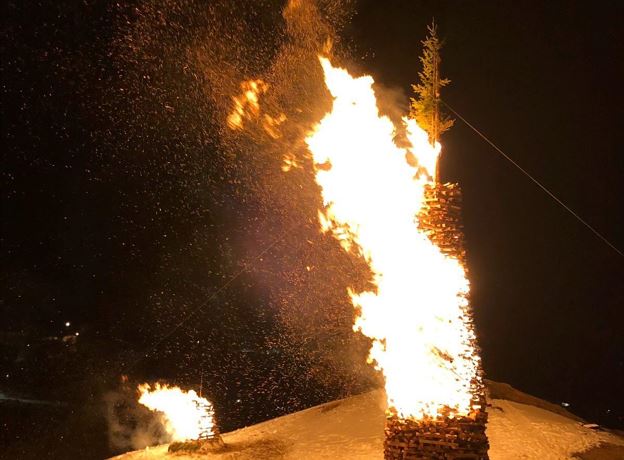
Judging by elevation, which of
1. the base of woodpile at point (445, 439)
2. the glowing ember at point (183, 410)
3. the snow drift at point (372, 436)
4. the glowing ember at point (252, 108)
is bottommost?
the base of woodpile at point (445, 439)

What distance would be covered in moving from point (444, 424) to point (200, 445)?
19.2 feet

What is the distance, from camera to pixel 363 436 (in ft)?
30.6

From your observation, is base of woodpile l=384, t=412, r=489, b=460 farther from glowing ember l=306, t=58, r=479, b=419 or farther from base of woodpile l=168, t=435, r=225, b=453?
base of woodpile l=168, t=435, r=225, b=453

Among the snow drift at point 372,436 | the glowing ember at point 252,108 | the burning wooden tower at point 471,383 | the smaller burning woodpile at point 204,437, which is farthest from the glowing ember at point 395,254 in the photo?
the smaller burning woodpile at point 204,437

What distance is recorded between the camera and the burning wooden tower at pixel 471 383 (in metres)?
5.24

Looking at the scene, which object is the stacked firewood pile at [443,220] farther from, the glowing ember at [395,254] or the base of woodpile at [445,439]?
the base of woodpile at [445,439]

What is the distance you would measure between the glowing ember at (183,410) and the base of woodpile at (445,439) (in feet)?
17.6

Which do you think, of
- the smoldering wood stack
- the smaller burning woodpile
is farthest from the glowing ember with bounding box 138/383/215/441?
the smoldering wood stack

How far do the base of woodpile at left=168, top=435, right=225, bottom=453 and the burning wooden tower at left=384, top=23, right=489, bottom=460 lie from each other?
501cm

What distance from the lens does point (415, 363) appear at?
5.42 meters

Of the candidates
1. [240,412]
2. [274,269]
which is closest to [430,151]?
[274,269]

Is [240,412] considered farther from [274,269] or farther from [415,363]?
[415,363]

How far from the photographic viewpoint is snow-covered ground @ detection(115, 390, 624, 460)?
845 cm

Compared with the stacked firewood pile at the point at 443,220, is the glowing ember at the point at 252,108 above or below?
above
